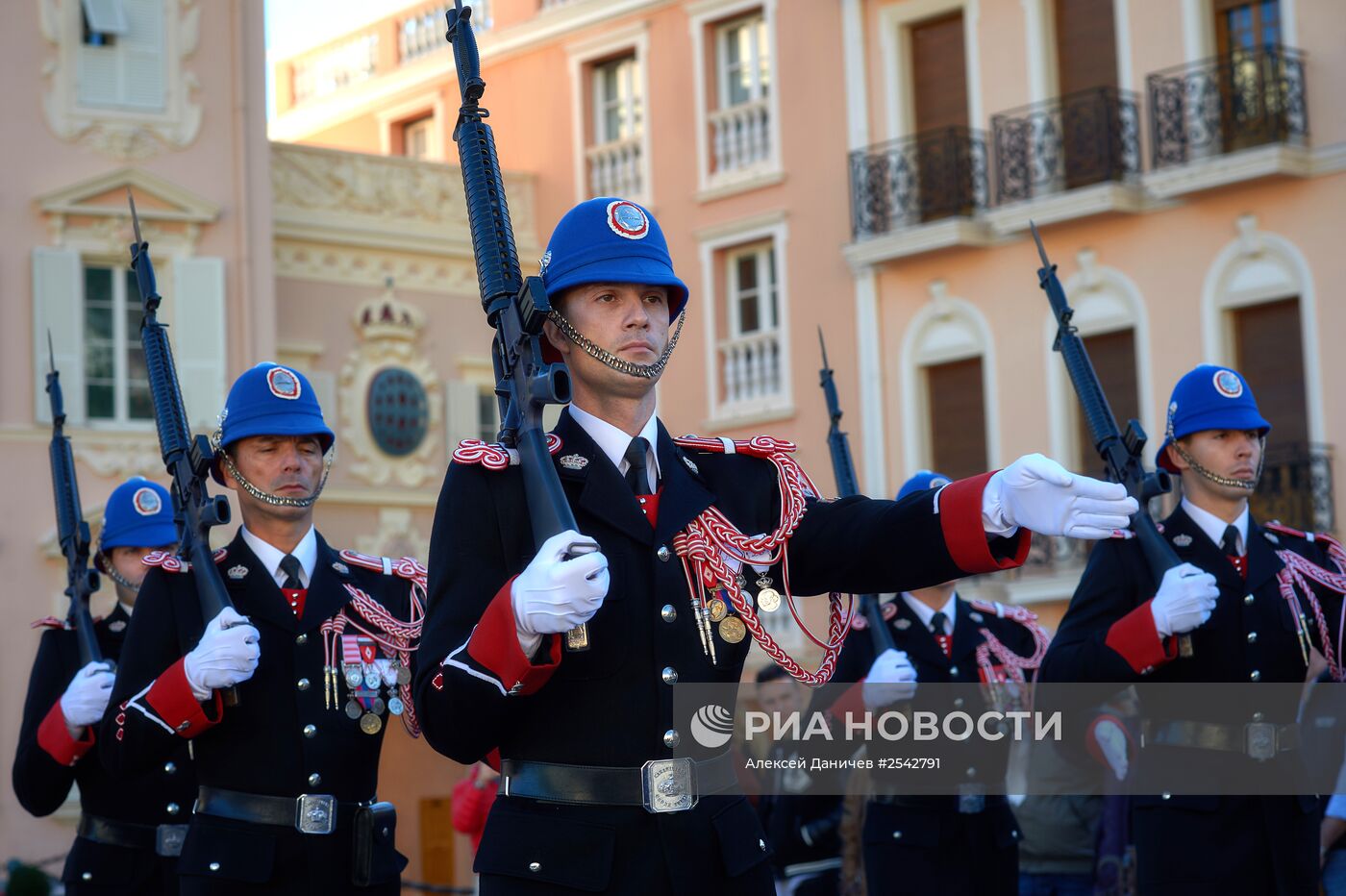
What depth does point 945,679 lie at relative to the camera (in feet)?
32.7

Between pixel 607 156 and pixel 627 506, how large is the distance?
79.5ft

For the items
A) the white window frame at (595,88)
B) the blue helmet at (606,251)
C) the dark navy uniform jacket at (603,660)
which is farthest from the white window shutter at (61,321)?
the dark navy uniform jacket at (603,660)

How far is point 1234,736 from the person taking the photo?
7.73m

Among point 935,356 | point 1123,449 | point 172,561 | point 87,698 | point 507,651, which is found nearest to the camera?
point 507,651

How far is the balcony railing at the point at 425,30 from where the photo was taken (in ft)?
101

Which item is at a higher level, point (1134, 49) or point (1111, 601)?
point (1134, 49)

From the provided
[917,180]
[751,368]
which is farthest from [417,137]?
[917,180]

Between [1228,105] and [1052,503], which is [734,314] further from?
[1052,503]

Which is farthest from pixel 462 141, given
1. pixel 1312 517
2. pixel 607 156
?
pixel 607 156

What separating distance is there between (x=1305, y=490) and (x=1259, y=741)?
1417cm

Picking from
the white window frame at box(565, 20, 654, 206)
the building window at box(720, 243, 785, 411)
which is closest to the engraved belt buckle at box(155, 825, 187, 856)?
the building window at box(720, 243, 785, 411)

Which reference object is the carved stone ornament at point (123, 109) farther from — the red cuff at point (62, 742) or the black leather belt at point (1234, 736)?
the black leather belt at point (1234, 736)

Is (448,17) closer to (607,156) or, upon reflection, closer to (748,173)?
(748,173)

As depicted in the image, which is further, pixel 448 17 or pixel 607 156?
pixel 607 156
